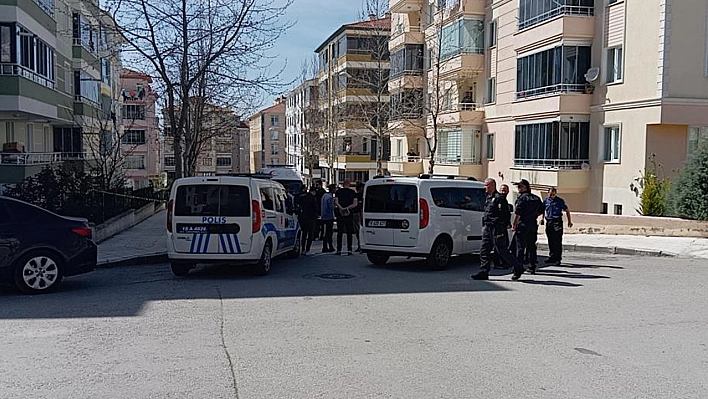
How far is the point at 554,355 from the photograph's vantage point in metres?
7.31

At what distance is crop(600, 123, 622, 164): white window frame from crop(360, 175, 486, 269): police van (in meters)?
11.8

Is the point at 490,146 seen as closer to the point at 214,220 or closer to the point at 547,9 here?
the point at 547,9

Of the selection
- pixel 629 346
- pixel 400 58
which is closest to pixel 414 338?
pixel 629 346

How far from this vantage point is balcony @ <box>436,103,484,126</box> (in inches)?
1393

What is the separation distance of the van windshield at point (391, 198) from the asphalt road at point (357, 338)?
1782mm

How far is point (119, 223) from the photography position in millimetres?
21594

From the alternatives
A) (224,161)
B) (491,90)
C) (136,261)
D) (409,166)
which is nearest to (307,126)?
(409,166)

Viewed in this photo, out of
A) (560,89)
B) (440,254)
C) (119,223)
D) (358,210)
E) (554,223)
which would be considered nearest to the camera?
(440,254)

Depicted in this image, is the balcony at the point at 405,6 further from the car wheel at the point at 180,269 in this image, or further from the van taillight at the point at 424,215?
the car wheel at the point at 180,269

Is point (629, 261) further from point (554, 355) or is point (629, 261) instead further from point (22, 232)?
point (22, 232)

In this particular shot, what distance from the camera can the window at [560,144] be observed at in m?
26.6

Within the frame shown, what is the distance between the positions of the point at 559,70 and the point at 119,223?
17152 mm

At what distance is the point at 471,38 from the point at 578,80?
386 inches

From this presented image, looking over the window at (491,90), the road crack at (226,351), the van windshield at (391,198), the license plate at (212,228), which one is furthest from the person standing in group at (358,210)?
the window at (491,90)
